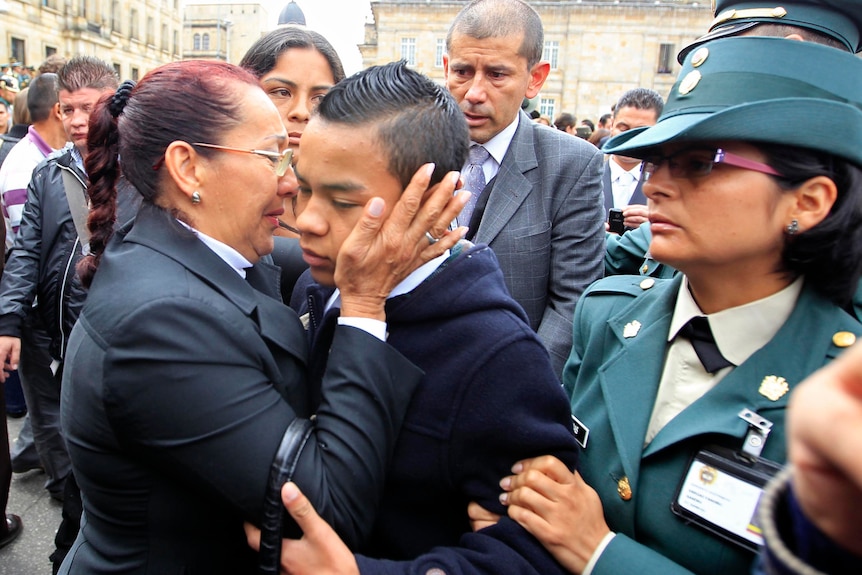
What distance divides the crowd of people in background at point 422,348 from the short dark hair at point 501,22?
4.20 ft

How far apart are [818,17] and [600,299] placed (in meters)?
1.12

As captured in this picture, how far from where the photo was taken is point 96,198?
76.0 inches

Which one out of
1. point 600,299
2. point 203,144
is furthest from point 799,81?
point 203,144

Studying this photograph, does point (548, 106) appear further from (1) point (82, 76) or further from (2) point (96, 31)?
(1) point (82, 76)

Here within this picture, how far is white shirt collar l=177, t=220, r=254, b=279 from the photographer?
1.58 meters

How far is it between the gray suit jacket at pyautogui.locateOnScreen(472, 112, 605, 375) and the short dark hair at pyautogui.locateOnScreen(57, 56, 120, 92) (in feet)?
10.3

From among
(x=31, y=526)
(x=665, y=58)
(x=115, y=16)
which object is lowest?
(x=31, y=526)

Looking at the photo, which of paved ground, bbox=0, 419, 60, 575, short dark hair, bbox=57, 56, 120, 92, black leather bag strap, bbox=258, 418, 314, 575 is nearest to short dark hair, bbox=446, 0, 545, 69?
black leather bag strap, bbox=258, 418, 314, 575

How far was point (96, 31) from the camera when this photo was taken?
41.7 metres

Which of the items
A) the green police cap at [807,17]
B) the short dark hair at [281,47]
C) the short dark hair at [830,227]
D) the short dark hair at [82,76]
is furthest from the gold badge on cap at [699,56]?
the short dark hair at [82,76]

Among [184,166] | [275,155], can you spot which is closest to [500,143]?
[275,155]

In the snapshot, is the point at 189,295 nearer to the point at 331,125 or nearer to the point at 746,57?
the point at 331,125

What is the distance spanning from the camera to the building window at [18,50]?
115 feet

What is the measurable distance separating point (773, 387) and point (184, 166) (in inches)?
61.6
